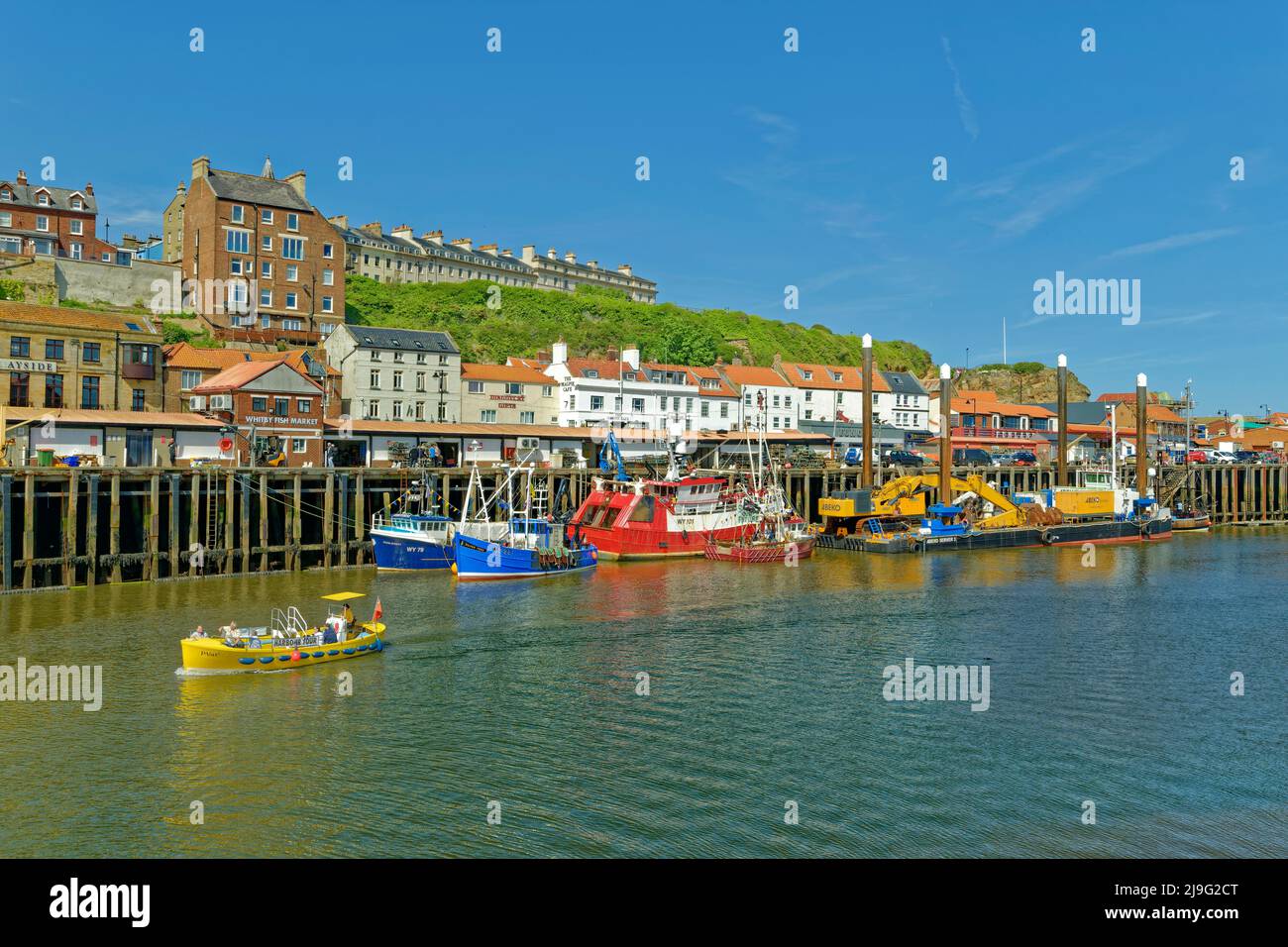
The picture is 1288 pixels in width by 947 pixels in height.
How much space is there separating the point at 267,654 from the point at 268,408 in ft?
111

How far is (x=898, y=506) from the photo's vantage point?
2601 inches

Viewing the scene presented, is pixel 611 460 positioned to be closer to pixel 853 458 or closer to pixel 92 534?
pixel 853 458

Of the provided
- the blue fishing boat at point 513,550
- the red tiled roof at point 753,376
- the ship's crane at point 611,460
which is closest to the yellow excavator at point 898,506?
the ship's crane at point 611,460

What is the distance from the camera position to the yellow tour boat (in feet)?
91.7

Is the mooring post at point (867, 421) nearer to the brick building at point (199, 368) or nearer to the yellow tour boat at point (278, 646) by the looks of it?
the brick building at point (199, 368)

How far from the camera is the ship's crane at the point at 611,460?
60875 mm

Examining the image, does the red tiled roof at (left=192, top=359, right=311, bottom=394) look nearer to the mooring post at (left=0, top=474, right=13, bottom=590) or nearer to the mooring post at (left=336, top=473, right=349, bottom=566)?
the mooring post at (left=336, top=473, right=349, bottom=566)

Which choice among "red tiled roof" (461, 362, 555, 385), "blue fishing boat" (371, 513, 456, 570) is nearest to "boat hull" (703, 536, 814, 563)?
"blue fishing boat" (371, 513, 456, 570)

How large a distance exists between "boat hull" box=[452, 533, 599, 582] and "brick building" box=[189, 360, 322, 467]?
55.1ft

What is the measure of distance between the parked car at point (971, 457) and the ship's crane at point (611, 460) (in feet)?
121

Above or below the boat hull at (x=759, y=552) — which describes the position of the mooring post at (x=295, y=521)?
above
